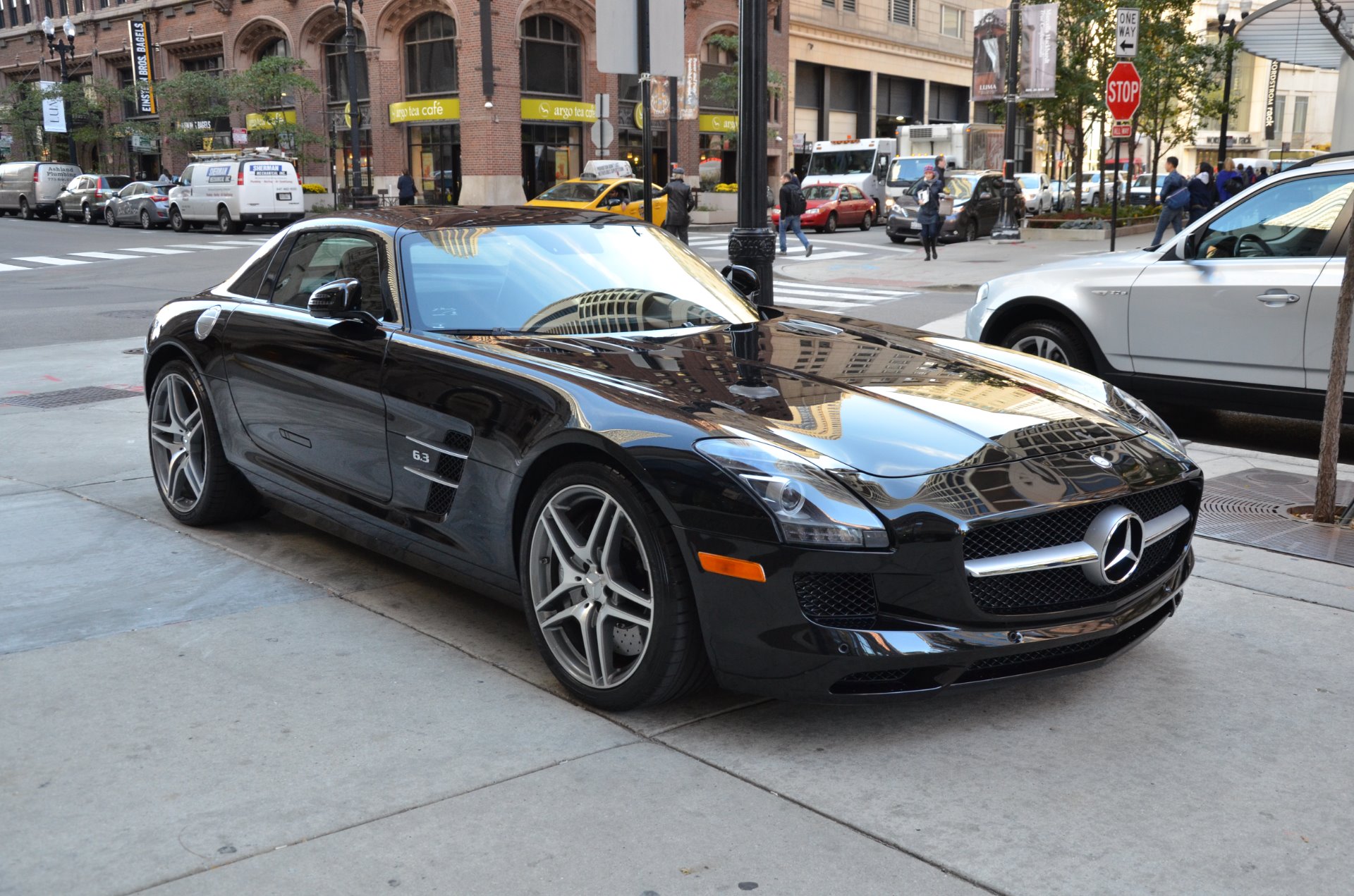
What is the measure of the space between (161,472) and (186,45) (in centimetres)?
5846

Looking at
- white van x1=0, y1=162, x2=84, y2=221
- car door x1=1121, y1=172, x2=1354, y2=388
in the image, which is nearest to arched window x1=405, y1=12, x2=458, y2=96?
white van x1=0, y1=162, x2=84, y2=221

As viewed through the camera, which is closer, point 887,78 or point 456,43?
point 456,43

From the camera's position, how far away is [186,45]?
57.9 m

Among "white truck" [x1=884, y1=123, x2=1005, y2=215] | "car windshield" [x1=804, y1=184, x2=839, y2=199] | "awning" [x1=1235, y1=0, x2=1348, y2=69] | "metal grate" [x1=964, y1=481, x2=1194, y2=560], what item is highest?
"awning" [x1=1235, y1=0, x2=1348, y2=69]

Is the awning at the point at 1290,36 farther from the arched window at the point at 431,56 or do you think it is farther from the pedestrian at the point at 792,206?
the arched window at the point at 431,56

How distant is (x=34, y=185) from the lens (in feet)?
152

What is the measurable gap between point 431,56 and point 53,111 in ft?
78.6

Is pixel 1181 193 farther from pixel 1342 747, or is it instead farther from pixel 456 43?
pixel 456 43

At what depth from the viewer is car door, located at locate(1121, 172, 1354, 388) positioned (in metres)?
7.35

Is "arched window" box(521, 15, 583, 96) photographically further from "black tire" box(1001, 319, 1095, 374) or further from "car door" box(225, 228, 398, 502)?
"car door" box(225, 228, 398, 502)

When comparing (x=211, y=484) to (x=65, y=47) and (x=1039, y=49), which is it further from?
(x=65, y=47)

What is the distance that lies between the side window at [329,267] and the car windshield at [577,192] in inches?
1013

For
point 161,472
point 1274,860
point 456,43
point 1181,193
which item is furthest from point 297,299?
point 456,43

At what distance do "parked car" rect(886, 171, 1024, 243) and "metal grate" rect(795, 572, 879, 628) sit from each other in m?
29.5
